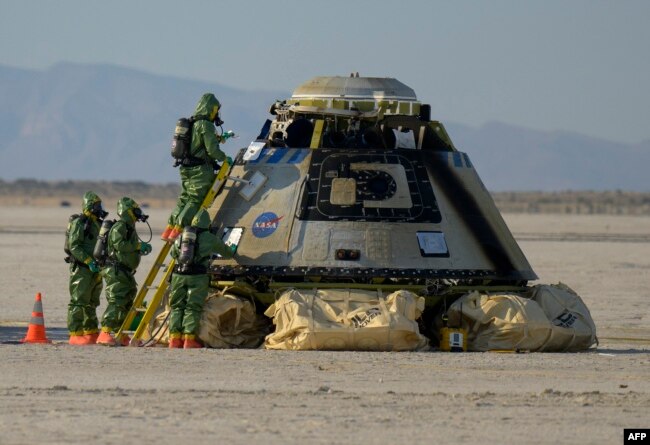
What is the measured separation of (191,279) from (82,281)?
222cm

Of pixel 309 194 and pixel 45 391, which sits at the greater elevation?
pixel 309 194

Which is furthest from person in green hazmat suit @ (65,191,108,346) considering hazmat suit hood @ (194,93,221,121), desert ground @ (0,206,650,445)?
hazmat suit hood @ (194,93,221,121)

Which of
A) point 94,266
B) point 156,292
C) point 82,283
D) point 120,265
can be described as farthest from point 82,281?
point 156,292

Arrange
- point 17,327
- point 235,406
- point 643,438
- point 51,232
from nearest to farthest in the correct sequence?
1. point 643,438
2. point 235,406
3. point 17,327
4. point 51,232

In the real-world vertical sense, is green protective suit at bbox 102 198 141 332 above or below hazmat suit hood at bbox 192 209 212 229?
below

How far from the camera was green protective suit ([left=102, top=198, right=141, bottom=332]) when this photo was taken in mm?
19656

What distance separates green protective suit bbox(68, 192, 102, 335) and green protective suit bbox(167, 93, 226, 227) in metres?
1.30

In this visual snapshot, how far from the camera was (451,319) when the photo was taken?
18969mm

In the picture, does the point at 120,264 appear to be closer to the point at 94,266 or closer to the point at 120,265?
the point at 120,265

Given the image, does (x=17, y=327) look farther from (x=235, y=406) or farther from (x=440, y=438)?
(x=440, y=438)

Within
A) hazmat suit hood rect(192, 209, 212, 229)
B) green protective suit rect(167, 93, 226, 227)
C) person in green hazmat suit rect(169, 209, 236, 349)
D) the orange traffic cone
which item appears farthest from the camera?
Result: the orange traffic cone

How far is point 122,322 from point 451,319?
4020 mm

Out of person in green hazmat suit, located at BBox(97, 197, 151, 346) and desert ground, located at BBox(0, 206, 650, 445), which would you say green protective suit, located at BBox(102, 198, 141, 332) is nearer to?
person in green hazmat suit, located at BBox(97, 197, 151, 346)

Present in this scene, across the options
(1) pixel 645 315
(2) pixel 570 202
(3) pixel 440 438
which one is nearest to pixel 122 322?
(3) pixel 440 438
